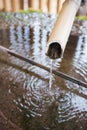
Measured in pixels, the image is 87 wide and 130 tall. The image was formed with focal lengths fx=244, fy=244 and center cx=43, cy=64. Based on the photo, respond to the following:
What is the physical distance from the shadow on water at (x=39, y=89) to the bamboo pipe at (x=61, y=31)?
0.41m

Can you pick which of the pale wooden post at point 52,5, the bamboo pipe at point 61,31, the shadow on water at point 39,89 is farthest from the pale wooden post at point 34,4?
the bamboo pipe at point 61,31

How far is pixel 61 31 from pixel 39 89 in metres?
0.69

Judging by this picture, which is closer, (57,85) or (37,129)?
(37,129)

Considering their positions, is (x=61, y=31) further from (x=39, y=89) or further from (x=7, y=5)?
(x=7, y=5)

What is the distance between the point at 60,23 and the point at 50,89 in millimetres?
667

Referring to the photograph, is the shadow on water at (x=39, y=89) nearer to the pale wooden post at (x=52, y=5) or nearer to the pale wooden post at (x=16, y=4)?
the pale wooden post at (x=16, y=4)

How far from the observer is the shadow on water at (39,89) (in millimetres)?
1583

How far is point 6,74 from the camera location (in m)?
2.05

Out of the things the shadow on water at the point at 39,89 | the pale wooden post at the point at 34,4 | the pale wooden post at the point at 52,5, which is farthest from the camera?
the pale wooden post at the point at 52,5

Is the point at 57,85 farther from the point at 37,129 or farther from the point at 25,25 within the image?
the point at 25,25

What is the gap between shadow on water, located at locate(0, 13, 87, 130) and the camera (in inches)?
62.3

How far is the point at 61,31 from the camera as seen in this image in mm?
1355

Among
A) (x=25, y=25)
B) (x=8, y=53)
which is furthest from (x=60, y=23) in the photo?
(x=25, y=25)

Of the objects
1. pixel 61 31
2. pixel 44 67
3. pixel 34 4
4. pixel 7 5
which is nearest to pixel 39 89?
pixel 44 67
